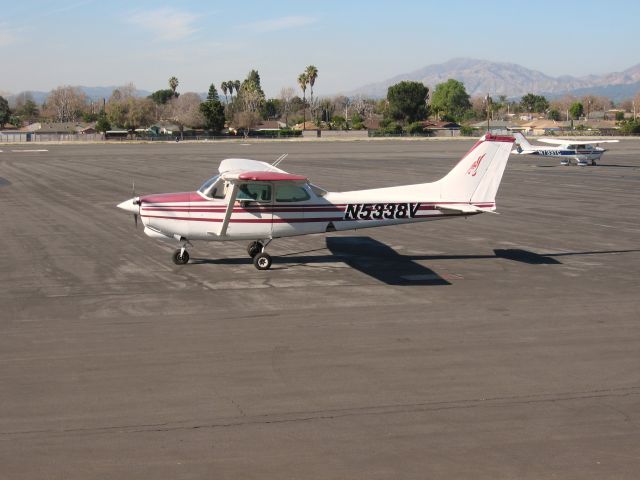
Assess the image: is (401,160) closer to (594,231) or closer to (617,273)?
(594,231)

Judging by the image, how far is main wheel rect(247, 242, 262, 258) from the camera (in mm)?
18250

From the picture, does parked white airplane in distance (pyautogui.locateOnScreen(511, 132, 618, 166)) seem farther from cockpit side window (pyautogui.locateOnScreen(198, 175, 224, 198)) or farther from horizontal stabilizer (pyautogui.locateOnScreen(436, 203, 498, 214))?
cockpit side window (pyautogui.locateOnScreen(198, 175, 224, 198))

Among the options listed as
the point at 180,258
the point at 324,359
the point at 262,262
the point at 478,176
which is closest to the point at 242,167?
the point at 262,262

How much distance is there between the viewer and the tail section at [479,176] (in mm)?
18094

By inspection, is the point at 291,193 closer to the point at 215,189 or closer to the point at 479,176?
the point at 215,189

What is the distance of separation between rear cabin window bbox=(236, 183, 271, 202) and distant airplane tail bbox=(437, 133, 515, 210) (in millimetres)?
4172

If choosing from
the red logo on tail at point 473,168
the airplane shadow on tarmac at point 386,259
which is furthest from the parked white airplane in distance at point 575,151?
the red logo on tail at point 473,168

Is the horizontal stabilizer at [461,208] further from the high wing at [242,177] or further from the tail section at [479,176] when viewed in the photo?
the high wing at [242,177]

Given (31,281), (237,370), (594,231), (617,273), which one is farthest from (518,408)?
(594,231)

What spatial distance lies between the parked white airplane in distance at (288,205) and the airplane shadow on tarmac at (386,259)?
38.0 inches

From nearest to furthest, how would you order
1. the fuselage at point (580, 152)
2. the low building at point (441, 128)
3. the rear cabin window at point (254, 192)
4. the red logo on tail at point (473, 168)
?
1. the rear cabin window at point (254, 192)
2. the red logo on tail at point (473, 168)
3. the fuselage at point (580, 152)
4. the low building at point (441, 128)

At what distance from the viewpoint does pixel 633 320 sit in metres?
13.1

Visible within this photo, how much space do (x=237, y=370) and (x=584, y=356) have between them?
197 inches

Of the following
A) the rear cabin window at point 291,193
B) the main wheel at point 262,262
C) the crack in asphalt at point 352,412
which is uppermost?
the rear cabin window at point 291,193
